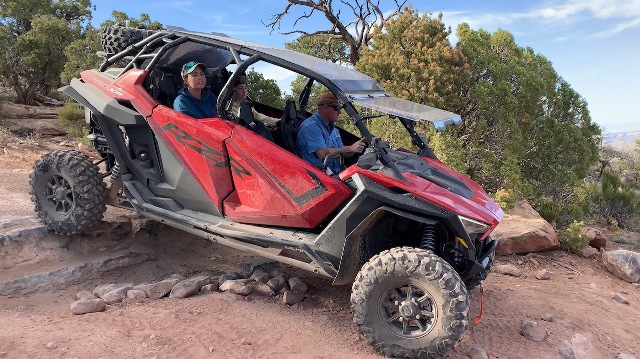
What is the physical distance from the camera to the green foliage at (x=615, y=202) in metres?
13.8

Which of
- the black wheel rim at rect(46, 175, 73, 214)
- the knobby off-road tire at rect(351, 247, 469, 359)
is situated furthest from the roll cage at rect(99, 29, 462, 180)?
the black wheel rim at rect(46, 175, 73, 214)

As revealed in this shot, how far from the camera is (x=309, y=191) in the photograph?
403cm

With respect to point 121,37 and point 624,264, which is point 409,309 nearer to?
point 121,37

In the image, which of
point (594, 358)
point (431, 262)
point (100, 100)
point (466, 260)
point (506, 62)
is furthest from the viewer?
point (506, 62)

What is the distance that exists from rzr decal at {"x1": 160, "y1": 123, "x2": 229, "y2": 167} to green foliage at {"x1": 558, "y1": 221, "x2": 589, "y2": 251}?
19.2 ft

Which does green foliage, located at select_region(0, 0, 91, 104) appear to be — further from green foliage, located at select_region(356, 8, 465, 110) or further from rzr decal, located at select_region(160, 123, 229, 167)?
rzr decal, located at select_region(160, 123, 229, 167)

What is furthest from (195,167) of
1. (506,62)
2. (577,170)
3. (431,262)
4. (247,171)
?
(577,170)

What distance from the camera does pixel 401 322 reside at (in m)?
3.76

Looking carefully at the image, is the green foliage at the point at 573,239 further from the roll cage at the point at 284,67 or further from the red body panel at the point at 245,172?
the red body panel at the point at 245,172

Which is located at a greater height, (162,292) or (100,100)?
(100,100)

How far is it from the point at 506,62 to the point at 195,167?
8664mm

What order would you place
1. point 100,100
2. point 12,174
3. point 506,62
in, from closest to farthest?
point 100,100 < point 12,174 < point 506,62

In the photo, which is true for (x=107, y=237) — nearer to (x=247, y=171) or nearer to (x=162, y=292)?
(x=162, y=292)

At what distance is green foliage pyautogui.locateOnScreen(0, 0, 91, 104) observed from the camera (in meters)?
17.0
